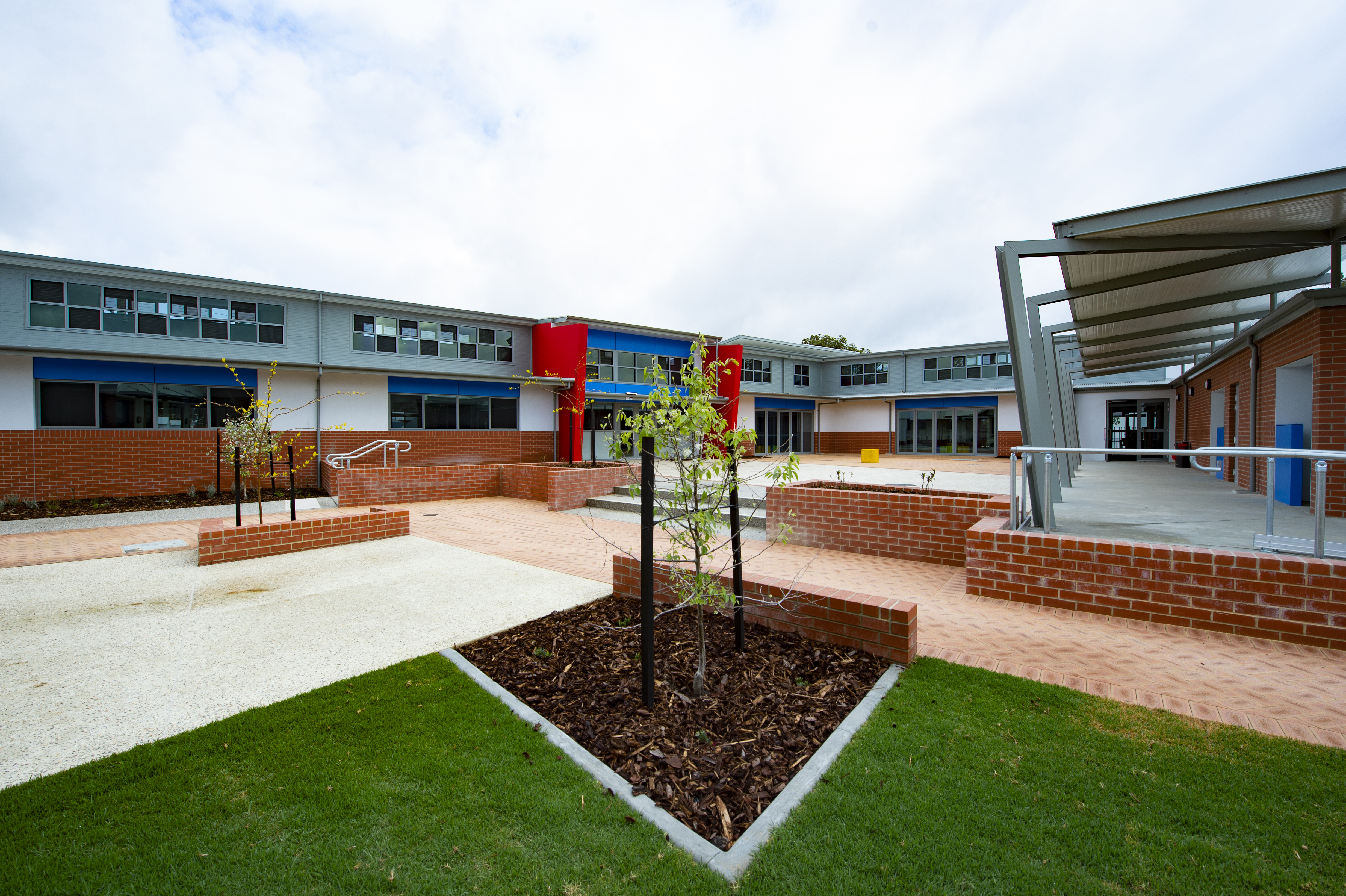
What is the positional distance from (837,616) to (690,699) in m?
1.30

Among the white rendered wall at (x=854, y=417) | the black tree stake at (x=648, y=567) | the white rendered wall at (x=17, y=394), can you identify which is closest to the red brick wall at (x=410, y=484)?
the white rendered wall at (x=17, y=394)

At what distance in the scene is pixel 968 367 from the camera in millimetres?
29000

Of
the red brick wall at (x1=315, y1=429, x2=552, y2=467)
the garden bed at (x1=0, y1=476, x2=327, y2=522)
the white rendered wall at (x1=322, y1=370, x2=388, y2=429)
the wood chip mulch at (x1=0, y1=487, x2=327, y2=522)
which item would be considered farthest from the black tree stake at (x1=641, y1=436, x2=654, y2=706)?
the white rendered wall at (x1=322, y1=370, x2=388, y2=429)

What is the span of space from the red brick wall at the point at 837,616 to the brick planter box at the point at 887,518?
2.31 m

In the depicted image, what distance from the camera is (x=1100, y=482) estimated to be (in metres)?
12.9

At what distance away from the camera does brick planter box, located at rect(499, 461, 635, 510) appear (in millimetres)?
12086

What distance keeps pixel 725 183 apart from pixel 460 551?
19.3m

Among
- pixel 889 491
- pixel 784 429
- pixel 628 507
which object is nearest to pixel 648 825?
pixel 889 491

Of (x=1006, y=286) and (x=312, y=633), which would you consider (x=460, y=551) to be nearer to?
(x=312, y=633)

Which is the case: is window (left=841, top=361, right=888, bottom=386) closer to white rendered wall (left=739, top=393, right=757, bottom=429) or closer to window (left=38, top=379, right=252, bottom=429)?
white rendered wall (left=739, top=393, right=757, bottom=429)

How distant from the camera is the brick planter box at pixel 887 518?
22.1 feet

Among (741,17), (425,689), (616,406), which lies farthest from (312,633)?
(616,406)

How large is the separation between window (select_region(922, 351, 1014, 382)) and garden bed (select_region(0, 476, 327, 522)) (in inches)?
1087

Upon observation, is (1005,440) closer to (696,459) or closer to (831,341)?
(696,459)
